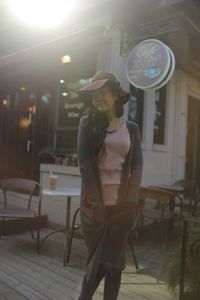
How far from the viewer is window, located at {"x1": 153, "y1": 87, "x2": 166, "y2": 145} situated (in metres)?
6.43

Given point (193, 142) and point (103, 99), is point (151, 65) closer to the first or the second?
point (103, 99)

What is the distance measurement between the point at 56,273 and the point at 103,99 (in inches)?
81.2

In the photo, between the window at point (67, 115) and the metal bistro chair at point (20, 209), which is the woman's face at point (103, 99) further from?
the window at point (67, 115)

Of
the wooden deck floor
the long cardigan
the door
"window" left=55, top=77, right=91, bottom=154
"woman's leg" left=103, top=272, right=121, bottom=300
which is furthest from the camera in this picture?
the door

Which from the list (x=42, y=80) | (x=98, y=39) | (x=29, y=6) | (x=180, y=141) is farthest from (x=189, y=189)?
(x=29, y=6)

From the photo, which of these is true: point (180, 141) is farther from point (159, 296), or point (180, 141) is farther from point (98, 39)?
point (159, 296)

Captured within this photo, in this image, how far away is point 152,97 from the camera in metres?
6.19

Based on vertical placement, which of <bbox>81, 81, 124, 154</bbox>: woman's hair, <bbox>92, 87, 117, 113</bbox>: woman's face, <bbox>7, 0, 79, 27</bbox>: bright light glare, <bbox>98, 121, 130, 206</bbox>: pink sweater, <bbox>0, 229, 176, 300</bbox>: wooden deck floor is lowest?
<bbox>0, 229, 176, 300</bbox>: wooden deck floor

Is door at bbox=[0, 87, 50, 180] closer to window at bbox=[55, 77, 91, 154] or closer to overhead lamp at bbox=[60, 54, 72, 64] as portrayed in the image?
window at bbox=[55, 77, 91, 154]

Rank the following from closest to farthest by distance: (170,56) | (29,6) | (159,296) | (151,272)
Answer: (159,296) → (151,272) → (170,56) → (29,6)

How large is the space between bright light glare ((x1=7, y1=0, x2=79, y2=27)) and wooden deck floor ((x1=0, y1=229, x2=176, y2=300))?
12.6 feet

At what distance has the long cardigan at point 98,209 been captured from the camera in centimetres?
211

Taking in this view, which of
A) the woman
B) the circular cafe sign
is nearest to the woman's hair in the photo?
the woman

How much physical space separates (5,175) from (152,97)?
342 centimetres
